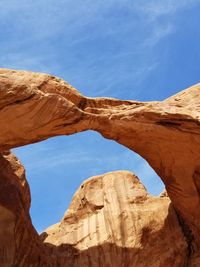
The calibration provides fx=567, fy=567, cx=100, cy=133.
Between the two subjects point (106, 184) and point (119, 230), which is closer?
point (119, 230)

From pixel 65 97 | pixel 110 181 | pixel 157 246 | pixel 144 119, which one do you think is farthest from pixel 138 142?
pixel 110 181

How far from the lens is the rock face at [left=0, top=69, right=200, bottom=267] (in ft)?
40.3

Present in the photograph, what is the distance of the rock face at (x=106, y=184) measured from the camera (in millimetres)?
12281

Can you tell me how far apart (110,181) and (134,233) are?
2.70m

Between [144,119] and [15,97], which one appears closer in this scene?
[15,97]

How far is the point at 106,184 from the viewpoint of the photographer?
17.0 meters

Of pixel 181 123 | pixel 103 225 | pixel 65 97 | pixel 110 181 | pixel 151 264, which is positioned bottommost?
pixel 151 264

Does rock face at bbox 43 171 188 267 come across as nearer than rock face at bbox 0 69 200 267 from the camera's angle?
No

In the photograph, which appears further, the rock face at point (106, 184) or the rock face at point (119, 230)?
the rock face at point (119, 230)

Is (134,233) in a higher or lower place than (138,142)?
lower

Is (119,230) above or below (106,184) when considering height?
below

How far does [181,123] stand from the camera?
12.9m

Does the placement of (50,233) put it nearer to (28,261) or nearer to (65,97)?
(28,261)

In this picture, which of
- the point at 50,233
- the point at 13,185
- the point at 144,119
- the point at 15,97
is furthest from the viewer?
the point at 50,233
